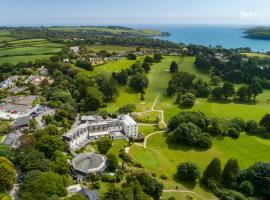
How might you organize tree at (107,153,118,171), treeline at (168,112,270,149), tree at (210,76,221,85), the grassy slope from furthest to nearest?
the grassy slope
tree at (210,76,221,85)
treeline at (168,112,270,149)
tree at (107,153,118,171)

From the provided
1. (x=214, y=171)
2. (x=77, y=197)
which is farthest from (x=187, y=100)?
(x=77, y=197)

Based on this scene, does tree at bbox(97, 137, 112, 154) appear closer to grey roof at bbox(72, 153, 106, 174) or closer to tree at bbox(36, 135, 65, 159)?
grey roof at bbox(72, 153, 106, 174)

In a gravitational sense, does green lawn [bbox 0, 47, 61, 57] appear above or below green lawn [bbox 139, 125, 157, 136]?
above

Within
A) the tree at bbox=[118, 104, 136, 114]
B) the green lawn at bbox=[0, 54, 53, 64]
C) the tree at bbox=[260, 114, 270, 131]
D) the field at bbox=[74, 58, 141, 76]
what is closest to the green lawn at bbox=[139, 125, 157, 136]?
the tree at bbox=[118, 104, 136, 114]

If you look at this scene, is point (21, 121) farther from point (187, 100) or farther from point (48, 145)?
point (187, 100)

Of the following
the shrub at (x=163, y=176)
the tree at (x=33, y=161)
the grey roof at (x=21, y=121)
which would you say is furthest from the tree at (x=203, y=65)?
the tree at (x=33, y=161)

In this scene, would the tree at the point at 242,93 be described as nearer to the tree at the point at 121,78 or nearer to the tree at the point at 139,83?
the tree at the point at 139,83
